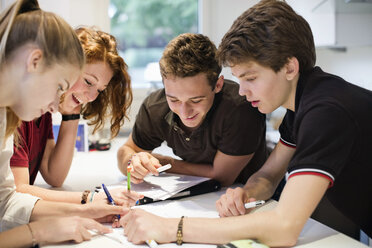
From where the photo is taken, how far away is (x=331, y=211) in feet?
4.60

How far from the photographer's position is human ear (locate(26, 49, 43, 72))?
35.0 inches

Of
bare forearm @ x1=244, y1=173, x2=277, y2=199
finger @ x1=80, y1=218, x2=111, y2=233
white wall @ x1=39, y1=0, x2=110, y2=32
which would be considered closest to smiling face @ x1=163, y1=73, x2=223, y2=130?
bare forearm @ x1=244, y1=173, x2=277, y2=199

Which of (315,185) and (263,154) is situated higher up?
(315,185)

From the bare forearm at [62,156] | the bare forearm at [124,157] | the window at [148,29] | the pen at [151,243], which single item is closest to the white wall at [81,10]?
the window at [148,29]

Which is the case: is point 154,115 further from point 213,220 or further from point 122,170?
point 213,220

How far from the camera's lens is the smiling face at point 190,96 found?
1.34 meters

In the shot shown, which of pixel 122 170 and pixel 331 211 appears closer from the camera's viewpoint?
pixel 331 211

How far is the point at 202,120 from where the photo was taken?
1.47m

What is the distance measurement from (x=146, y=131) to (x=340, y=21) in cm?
126

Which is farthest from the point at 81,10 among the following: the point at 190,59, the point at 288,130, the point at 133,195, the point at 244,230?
the point at 244,230

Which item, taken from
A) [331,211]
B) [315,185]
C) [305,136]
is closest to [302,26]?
[305,136]

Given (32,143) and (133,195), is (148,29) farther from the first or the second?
(133,195)

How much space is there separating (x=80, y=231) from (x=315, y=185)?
60 cm

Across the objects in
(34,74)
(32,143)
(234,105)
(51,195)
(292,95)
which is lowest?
(51,195)
